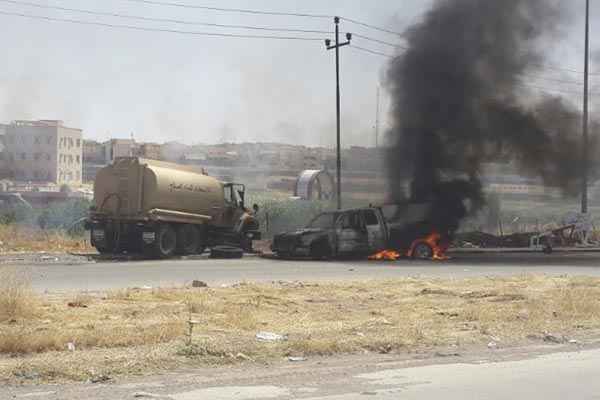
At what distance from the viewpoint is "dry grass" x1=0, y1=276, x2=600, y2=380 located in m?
8.10

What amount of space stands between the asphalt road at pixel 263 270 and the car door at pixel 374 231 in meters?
1.35

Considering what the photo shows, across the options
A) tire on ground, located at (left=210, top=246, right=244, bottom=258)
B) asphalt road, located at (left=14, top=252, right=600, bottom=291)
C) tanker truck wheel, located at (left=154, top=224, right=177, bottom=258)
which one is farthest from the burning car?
tanker truck wheel, located at (left=154, top=224, right=177, bottom=258)

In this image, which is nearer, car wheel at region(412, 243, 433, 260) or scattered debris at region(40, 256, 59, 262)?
scattered debris at region(40, 256, 59, 262)

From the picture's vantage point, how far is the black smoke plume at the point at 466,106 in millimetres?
30203

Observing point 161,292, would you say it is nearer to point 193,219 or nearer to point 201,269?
point 201,269

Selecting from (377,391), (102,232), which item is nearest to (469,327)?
(377,391)

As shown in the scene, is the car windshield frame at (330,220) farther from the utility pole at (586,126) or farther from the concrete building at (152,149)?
the concrete building at (152,149)

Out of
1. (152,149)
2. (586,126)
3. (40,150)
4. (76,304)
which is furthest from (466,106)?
(40,150)

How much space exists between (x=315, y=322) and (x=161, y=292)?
10.9ft

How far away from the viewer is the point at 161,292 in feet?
42.7

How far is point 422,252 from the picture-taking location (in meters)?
26.0

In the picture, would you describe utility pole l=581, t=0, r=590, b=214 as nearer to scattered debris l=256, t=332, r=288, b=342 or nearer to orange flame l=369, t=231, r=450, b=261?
orange flame l=369, t=231, r=450, b=261

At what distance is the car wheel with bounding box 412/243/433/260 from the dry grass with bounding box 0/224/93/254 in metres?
11.0

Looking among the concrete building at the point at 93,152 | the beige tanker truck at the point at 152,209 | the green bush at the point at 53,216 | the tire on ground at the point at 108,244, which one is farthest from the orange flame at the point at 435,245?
the concrete building at the point at 93,152
